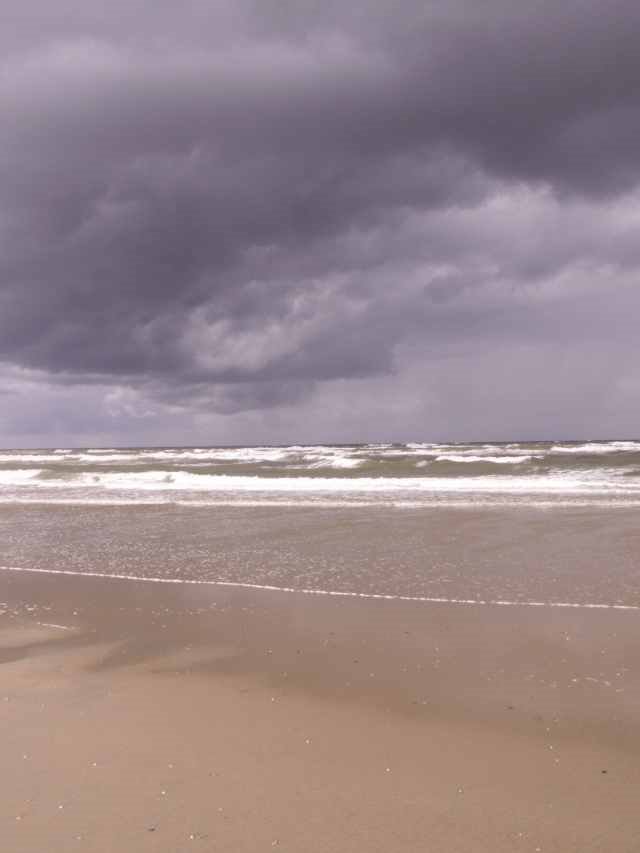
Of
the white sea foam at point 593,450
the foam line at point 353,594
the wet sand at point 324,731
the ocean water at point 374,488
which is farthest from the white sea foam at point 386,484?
the white sea foam at point 593,450

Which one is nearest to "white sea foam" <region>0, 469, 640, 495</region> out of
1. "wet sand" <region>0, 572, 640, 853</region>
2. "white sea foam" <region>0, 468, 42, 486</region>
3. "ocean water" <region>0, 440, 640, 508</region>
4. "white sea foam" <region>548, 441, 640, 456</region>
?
"ocean water" <region>0, 440, 640, 508</region>

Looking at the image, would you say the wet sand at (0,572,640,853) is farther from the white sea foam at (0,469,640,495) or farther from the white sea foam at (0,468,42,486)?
the white sea foam at (0,468,42,486)

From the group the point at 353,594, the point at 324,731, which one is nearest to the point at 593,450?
the point at 353,594

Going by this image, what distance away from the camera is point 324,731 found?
4.69 meters

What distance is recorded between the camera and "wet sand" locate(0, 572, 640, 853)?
11.6ft

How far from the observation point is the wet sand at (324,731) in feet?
11.6

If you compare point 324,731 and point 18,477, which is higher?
point 18,477

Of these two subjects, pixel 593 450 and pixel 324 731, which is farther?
pixel 593 450

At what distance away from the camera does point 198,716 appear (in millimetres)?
Answer: 4969

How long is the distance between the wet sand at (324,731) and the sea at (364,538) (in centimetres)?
150

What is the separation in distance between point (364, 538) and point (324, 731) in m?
8.66

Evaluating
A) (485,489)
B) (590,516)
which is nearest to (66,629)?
(590,516)

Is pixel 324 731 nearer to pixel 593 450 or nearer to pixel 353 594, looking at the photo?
pixel 353 594

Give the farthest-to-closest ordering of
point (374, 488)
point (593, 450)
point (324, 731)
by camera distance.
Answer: point (593, 450)
point (374, 488)
point (324, 731)
